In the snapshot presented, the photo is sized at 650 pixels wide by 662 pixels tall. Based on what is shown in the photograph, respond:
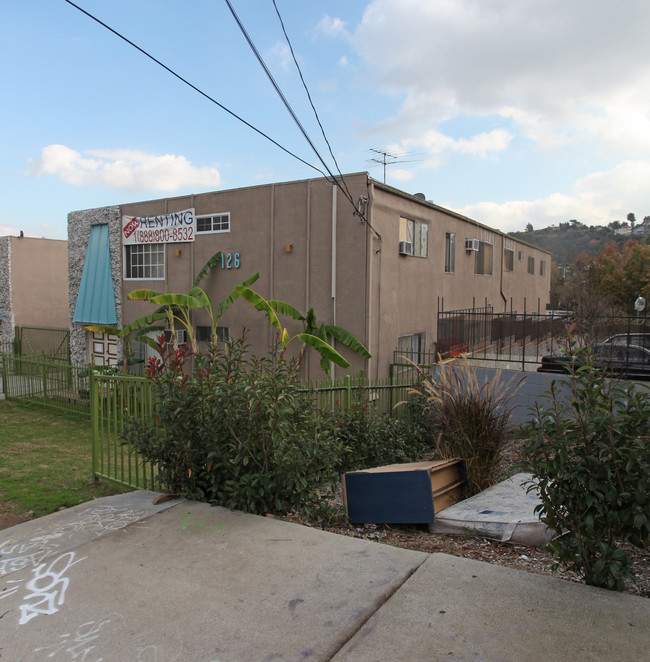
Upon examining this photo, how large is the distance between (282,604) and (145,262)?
618 inches

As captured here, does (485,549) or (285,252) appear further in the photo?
(285,252)

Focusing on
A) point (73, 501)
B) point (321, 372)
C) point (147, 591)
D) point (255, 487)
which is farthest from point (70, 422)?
point (147, 591)

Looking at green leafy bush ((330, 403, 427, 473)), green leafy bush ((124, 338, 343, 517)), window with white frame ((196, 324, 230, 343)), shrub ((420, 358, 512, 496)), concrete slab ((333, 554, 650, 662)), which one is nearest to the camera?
concrete slab ((333, 554, 650, 662))

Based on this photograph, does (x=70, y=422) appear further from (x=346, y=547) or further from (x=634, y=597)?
(x=634, y=597)

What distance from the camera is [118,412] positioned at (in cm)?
602

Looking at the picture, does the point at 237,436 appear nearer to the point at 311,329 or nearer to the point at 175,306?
the point at 311,329

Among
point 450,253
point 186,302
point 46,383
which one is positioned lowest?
point 46,383

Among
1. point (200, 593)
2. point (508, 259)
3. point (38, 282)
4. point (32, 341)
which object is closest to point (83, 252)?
point (32, 341)

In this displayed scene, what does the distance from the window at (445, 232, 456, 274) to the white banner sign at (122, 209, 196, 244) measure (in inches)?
316

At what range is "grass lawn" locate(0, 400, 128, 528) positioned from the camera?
19.9 feet

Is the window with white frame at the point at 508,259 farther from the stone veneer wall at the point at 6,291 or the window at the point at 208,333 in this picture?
the stone veneer wall at the point at 6,291

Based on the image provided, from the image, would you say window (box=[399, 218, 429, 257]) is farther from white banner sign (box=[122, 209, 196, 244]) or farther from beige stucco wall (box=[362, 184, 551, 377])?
white banner sign (box=[122, 209, 196, 244])

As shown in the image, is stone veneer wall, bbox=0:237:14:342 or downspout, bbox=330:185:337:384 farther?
stone veneer wall, bbox=0:237:14:342

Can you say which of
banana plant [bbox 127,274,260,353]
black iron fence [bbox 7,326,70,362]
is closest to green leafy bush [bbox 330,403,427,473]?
banana plant [bbox 127,274,260,353]
